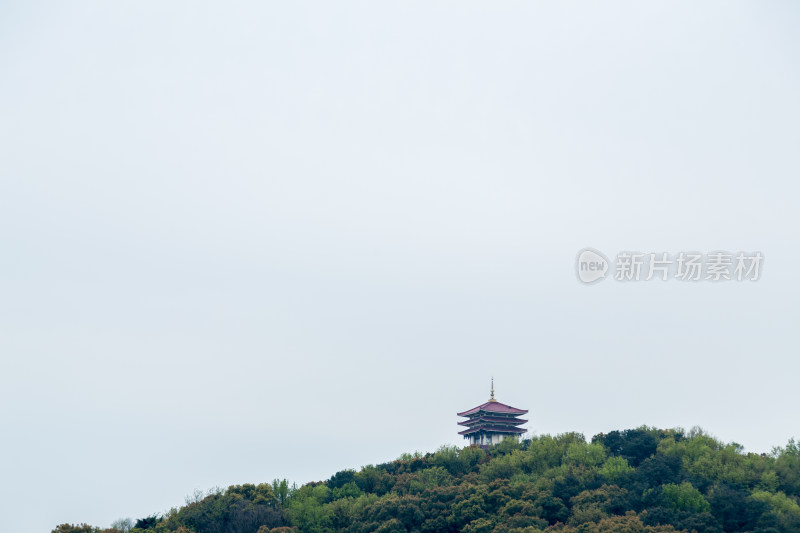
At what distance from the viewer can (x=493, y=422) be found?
3305 inches

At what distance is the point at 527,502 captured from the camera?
177ft

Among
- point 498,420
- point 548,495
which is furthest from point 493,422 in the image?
point 548,495

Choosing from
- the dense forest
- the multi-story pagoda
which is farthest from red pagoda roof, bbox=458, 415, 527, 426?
the dense forest

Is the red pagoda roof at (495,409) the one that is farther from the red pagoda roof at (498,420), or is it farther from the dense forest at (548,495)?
the dense forest at (548,495)

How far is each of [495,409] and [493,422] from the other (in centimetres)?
101

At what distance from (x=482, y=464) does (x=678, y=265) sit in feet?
78.5

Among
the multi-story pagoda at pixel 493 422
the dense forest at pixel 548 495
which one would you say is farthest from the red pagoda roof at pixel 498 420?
the dense forest at pixel 548 495

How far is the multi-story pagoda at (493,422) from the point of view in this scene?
83.9 meters

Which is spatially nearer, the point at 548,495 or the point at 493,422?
the point at 548,495

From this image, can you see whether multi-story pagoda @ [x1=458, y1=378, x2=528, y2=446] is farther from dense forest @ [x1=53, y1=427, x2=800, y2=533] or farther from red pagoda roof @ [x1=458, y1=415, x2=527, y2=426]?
dense forest @ [x1=53, y1=427, x2=800, y2=533]

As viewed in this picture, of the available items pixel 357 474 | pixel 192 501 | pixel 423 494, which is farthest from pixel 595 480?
pixel 192 501

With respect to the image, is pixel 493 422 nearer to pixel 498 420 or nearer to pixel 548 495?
pixel 498 420

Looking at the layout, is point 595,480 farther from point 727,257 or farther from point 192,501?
point 192,501

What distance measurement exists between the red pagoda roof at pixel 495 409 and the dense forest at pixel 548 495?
16.9 meters
